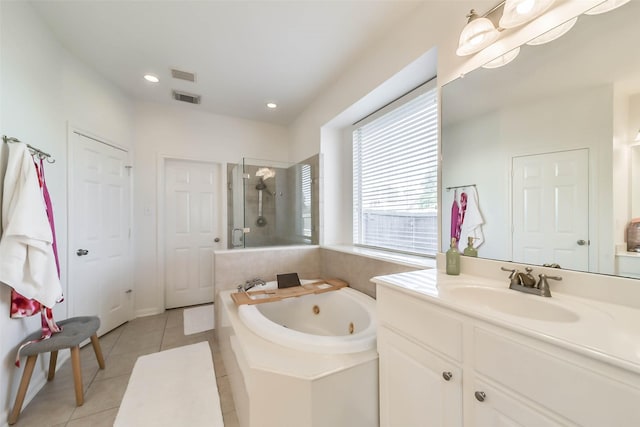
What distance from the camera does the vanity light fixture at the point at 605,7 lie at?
894 mm

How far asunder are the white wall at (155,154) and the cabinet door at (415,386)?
2896 millimetres

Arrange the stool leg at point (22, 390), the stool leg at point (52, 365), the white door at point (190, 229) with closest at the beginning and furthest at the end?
the stool leg at point (22, 390), the stool leg at point (52, 365), the white door at point (190, 229)

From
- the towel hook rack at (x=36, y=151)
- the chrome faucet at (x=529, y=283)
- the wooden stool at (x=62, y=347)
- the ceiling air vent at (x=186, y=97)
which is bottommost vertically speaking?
the wooden stool at (x=62, y=347)

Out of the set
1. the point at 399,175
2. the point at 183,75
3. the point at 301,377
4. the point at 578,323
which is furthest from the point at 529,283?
the point at 183,75

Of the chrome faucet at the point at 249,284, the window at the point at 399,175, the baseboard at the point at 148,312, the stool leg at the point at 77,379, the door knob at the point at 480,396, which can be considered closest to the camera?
the door knob at the point at 480,396

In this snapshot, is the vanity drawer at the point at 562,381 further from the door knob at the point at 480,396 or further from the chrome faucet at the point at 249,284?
the chrome faucet at the point at 249,284

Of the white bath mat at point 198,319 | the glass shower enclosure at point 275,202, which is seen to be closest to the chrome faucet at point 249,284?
the glass shower enclosure at point 275,202

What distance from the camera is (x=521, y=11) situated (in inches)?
41.9

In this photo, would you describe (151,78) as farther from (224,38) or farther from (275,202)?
(275,202)

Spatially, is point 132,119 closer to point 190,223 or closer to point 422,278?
point 190,223

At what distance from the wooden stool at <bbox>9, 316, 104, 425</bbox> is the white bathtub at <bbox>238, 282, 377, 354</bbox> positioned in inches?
42.2

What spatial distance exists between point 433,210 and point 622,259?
3.49ft

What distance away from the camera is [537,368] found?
26.4 inches

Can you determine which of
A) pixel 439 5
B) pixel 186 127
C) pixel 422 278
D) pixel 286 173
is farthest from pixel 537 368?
pixel 186 127
